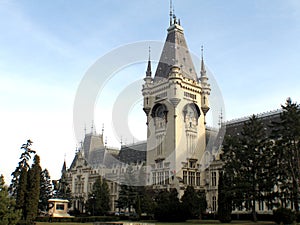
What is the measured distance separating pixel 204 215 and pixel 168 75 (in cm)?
2912

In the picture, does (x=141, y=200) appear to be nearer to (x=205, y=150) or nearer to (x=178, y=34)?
(x=205, y=150)

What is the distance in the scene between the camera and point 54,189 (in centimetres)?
9025

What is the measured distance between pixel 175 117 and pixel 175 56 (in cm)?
1420

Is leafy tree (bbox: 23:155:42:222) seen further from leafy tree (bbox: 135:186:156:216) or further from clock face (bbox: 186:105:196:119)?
clock face (bbox: 186:105:196:119)

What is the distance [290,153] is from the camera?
139 ft

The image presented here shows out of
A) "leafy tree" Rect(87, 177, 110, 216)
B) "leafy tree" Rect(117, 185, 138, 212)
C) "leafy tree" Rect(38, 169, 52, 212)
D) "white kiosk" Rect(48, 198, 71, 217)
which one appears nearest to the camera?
"leafy tree" Rect(117, 185, 138, 212)

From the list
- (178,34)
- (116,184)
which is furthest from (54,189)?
(178,34)

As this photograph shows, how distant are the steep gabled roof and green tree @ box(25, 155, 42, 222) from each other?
40287 millimetres

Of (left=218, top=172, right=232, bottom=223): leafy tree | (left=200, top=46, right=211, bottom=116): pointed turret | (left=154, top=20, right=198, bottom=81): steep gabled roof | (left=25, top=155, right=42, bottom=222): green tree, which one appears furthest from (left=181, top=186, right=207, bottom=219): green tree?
(left=154, top=20, right=198, bottom=81): steep gabled roof

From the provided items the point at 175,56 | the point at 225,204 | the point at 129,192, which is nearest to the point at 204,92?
the point at 175,56

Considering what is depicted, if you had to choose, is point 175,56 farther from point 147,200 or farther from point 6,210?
point 6,210

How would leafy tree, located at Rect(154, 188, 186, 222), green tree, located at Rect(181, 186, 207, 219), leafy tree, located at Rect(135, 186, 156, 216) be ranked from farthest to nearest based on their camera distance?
leafy tree, located at Rect(135, 186, 156, 216) < green tree, located at Rect(181, 186, 207, 219) < leafy tree, located at Rect(154, 188, 186, 222)

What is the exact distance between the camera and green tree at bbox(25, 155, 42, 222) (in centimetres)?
4062

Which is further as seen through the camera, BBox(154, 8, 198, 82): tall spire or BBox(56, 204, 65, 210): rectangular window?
BBox(154, 8, 198, 82): tall spire
